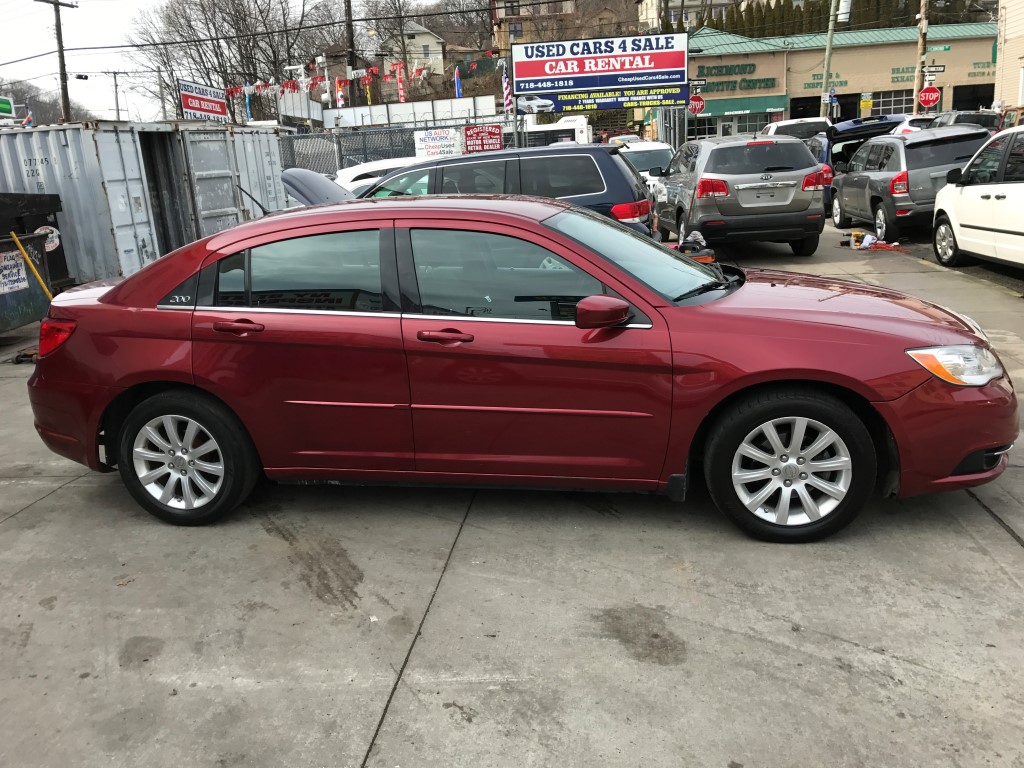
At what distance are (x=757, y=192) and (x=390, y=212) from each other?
8.55 meters

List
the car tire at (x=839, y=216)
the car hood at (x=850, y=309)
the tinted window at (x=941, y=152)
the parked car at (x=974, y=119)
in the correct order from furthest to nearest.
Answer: the parked car at (x=974, y=119) → the car tire at (x=839, y=216) → the tinted window at (x=941, y=152) → the car hood at (x=850, y=309)

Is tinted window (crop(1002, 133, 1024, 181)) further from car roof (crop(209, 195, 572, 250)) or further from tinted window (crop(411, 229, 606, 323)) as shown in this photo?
tinted window (crop(411, 229, 606, 323))

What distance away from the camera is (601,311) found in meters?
3.72

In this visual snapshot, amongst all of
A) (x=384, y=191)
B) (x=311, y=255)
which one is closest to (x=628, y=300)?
(x=311, y=255)

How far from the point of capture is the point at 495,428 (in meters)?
4.01

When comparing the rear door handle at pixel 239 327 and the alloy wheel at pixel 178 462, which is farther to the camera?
the alloy wheel at pixel 178 462

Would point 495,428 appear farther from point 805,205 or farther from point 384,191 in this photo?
point 805,205

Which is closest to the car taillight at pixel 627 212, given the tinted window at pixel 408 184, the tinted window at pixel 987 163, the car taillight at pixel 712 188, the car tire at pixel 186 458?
the tinted window at pixel 408 184

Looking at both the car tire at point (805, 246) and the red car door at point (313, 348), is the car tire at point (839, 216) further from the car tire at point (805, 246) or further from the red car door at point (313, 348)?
the red car door at point (313, 348)

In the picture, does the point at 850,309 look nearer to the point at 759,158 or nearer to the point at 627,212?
the point at 627,212

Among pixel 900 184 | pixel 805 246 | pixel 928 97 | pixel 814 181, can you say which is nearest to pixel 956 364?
pixel 814 181

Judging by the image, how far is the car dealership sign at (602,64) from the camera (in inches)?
1019

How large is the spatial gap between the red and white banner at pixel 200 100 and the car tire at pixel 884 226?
578 inches

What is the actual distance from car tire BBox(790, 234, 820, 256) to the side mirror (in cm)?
935
